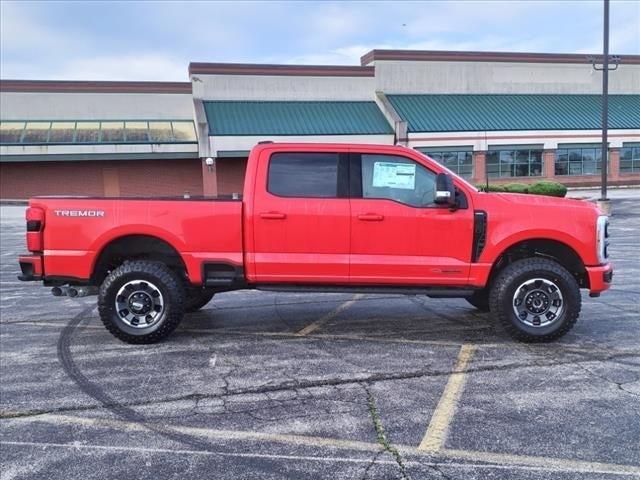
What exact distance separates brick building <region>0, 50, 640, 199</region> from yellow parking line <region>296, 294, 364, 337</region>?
1046 inches

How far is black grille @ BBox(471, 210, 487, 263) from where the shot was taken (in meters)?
5.80

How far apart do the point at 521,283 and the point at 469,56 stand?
36.8 metres

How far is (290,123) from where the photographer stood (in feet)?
115

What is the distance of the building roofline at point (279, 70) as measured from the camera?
36.3 m

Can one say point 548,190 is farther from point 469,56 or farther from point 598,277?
point 469,56

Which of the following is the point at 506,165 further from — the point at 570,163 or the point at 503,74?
the point at 503,74

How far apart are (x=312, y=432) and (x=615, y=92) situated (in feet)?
146

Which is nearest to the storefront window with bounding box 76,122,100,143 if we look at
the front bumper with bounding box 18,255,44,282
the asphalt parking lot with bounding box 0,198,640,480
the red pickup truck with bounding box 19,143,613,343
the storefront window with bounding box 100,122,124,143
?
the storefront window with bounding box 100,122,124,143

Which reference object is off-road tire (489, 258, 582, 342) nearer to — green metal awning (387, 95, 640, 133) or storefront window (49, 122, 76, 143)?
green metal awning (387, 95, 640, 133)

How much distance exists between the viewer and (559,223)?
5.80 meters

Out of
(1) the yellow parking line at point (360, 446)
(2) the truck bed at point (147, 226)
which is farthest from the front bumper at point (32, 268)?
(1) the yellow parking line at point (360, 446)

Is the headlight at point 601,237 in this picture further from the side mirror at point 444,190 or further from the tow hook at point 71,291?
the tow hook at point 71,291

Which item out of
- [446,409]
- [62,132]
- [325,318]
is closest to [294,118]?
[62,132]

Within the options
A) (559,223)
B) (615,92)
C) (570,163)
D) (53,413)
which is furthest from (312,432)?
(615,92)
